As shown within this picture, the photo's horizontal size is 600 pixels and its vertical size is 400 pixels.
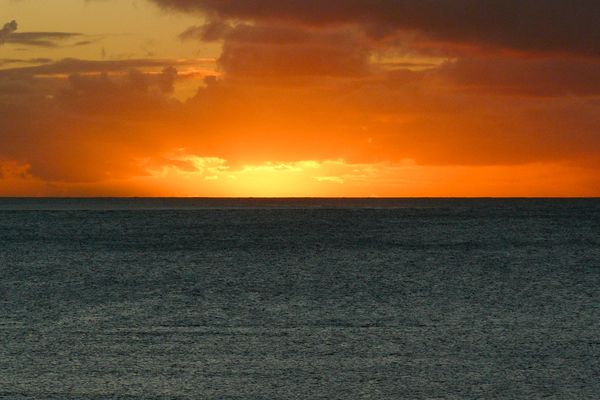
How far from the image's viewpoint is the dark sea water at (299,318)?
7.69 metres

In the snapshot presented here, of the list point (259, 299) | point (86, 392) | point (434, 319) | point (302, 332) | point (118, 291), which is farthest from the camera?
point (118, 291)

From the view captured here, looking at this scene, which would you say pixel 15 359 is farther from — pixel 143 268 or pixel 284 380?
pixel 143 268

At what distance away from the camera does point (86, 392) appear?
730 cm

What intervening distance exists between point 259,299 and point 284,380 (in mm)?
5937

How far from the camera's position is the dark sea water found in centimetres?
769

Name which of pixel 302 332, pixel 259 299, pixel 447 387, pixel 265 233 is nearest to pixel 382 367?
pixel 447 387

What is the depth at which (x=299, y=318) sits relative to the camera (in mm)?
11688

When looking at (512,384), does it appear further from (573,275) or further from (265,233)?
(265,233)

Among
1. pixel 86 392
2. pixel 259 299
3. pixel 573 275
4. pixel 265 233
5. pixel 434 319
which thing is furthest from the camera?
pixel 265 233

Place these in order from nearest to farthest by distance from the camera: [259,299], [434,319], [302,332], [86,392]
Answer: [86,392] < [302,332] < [434,319] < [259,299]

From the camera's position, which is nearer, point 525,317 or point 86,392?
point 86,392

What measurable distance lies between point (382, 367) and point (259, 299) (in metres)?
5.56

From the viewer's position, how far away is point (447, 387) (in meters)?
7.48

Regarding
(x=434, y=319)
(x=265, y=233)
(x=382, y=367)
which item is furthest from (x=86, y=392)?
(x=265, y=233)
